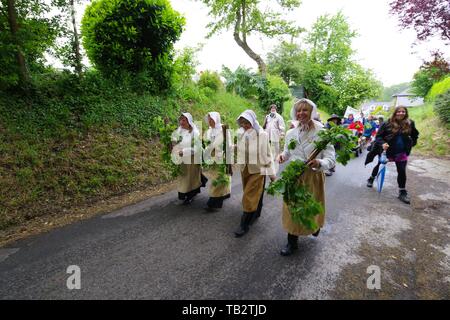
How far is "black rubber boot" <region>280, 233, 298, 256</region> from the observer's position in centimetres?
312

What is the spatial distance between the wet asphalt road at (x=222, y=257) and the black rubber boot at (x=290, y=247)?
0.29ft

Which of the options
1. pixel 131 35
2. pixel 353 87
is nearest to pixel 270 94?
pixel 131 35

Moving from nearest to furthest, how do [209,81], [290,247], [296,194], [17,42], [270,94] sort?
[296,194] < [290,247] < [17,42] < [209,81] < [270,94]

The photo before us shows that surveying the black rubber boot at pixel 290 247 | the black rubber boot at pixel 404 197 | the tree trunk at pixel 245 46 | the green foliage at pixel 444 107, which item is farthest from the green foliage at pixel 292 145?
the tree trunk at pixel 245 46

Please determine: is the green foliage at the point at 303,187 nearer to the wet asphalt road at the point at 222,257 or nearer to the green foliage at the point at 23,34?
the wet asphalt road at the point at 222,257

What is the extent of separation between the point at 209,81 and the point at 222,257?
1150cm

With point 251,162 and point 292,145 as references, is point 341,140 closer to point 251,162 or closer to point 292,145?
point 292,145

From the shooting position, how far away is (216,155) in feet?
14.6

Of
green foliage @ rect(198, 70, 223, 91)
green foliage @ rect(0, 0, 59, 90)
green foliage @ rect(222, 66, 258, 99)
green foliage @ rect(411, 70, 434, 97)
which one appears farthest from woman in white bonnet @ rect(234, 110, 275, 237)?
green foliage @ rect(411, 70, 434, 97)

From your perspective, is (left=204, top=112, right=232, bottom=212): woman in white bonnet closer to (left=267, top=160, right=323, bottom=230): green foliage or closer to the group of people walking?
the group of people walking

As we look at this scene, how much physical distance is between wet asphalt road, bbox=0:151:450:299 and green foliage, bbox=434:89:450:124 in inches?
363

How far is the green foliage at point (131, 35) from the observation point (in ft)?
23.6

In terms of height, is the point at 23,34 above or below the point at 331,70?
below
